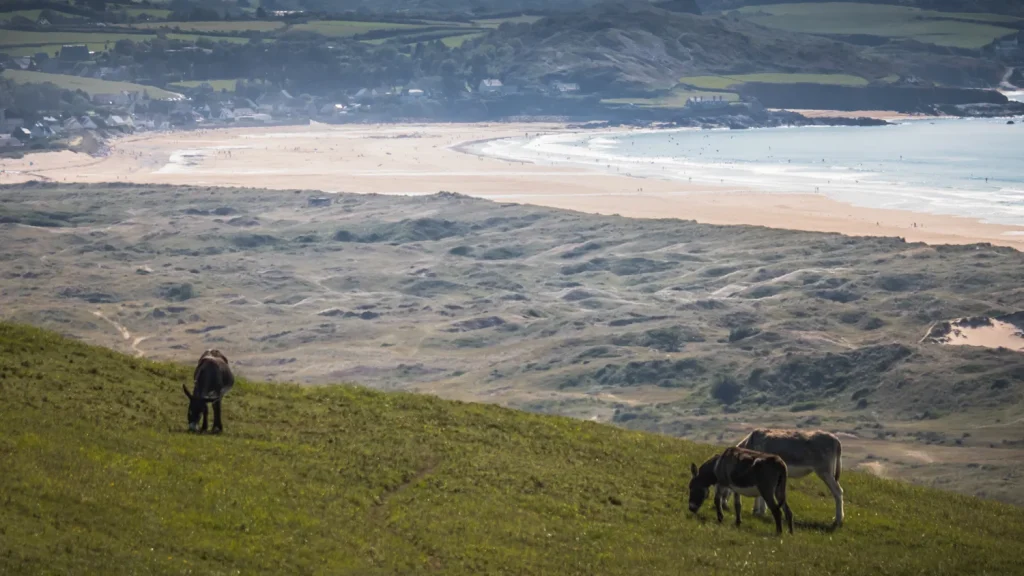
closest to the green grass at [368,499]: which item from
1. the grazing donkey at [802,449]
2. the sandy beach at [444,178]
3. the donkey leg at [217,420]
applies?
the donkey leg at [217,420]

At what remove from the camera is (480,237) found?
272ft

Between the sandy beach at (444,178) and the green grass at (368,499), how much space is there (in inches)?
2355

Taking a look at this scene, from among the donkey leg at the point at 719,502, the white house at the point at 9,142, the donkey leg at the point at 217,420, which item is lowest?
the donkey leg at the point at 719,502

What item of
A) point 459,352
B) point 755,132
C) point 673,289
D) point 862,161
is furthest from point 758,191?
point 755,132

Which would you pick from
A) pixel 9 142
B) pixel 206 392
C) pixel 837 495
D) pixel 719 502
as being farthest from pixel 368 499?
pixel 9 142

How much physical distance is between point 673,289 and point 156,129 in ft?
488

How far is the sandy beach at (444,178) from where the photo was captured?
8912cm

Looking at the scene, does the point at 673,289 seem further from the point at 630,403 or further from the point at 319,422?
the point at 319,422

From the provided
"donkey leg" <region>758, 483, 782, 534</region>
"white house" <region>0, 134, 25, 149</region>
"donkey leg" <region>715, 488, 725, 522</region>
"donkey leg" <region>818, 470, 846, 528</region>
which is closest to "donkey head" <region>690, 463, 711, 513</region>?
"donkey leg" <region>715, 488, 725, 522</region>

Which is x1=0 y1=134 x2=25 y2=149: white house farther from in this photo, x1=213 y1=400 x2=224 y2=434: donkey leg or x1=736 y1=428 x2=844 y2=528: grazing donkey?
x1=736 y1=428 x2=844 y2=528: grazing donkey

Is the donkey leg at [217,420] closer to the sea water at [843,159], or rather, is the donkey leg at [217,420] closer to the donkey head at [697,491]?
the donkey head at [697,491]

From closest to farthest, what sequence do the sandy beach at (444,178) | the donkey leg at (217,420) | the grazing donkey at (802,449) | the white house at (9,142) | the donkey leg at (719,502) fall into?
the donkey leg at (719,502) → the grazing donkey at (802,449) → the donkey leg at (217,420) → the sandy beach at (444,178) → the white house at (9,142)

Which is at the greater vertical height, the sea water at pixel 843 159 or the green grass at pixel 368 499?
the sea water at pixel 843 159

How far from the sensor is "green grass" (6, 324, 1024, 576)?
57.7ft
